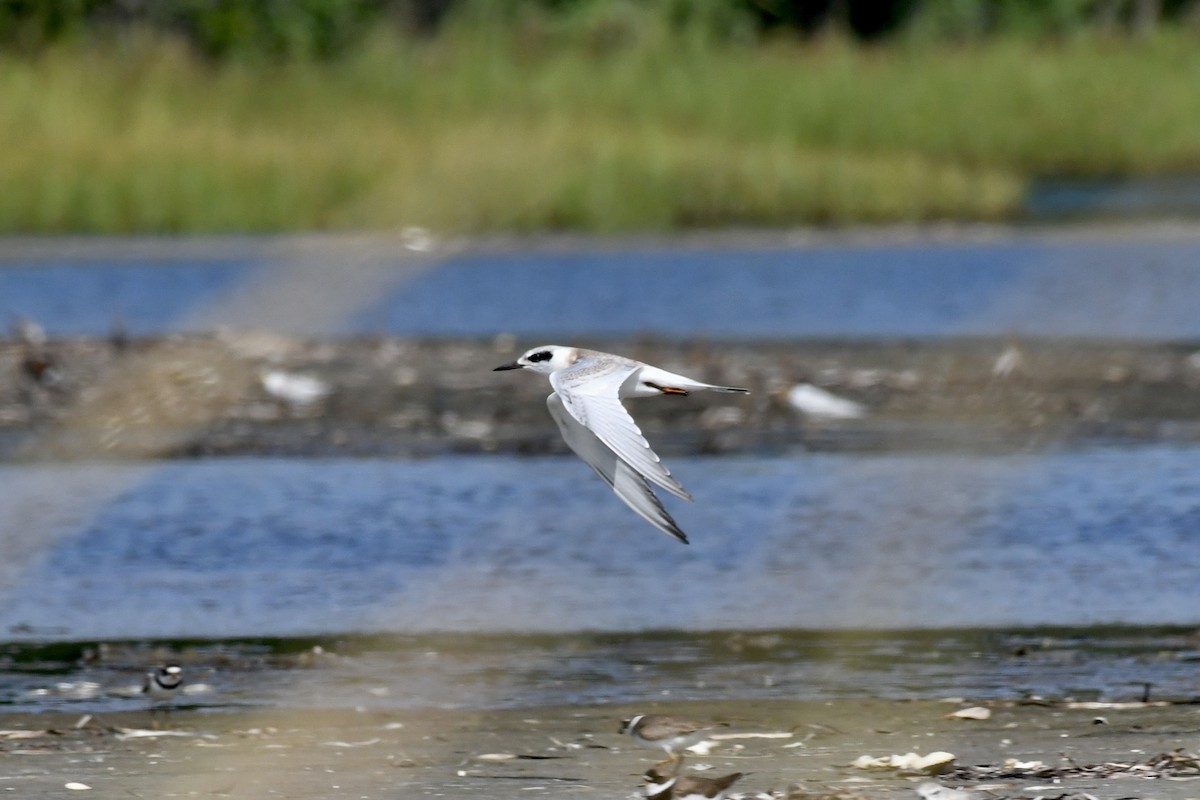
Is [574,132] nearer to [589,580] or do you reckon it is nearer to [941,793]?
[589,580]

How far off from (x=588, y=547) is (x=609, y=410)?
376cm

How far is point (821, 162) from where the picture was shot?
26.2 m

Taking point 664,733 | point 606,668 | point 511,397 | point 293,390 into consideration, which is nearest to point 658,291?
point 511,397

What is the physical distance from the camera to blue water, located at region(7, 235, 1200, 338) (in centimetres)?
1805

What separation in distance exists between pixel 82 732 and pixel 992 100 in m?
24.2

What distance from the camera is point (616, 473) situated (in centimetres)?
620

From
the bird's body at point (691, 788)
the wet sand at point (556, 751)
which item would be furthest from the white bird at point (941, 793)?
the bird's body at point (691, 788)

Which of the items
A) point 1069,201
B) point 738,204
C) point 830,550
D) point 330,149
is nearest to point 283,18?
point 330,149

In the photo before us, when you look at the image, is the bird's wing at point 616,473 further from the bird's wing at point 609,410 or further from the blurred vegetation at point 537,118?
the blurred vegetation at point 537,118

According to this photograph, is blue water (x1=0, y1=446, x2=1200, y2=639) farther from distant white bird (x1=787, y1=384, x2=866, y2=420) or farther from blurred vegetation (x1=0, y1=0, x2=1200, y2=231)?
blurred vegetation (x1=0, y1=0, x2=1200, y2=231)

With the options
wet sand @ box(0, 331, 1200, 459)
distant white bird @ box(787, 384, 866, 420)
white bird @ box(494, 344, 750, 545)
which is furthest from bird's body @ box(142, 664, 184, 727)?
distant white bird @ box(787, 384, 866, 420)

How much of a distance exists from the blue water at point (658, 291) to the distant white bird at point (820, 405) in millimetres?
3597

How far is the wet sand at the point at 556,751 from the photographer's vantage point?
5816 mm

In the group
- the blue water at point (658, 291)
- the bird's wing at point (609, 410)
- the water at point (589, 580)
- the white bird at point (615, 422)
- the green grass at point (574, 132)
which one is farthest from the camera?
the green grass at point (574, 132)
